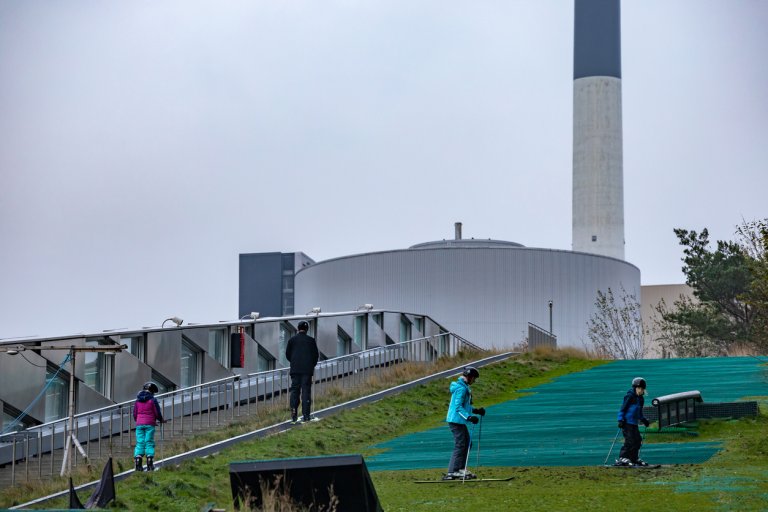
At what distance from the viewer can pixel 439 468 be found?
19250mm

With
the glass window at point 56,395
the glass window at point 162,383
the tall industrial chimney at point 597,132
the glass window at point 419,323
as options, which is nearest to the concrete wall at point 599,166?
the tall industrial chimney at point 597,132

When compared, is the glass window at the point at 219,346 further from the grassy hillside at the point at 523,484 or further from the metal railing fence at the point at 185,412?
the grassy hillside at the point at 523,484

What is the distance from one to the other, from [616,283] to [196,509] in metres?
50.9

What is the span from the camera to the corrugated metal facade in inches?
2347

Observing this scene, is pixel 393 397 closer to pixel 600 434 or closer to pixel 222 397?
pixel 222 397

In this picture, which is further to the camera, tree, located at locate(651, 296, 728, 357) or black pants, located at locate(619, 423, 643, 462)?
tree, located at locate(651, 296, 728, 357)

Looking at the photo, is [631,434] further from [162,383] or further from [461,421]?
[162,383]

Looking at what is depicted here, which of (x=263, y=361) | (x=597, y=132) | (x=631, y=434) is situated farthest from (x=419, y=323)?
(x=597, y=132)

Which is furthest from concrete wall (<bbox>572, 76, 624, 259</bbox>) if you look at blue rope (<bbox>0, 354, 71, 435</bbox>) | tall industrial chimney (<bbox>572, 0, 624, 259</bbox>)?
blue rope (<bbox>0, 354, 71, 435</bbox>)

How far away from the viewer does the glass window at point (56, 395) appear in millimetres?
24562

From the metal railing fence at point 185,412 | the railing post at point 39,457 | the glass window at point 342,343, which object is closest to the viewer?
the railing post at point 39,457

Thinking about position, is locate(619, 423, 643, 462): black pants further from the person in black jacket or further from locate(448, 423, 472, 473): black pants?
the person in black jacket

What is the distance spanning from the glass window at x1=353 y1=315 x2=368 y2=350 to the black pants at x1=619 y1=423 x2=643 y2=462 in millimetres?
19530

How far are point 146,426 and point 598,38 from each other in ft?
204
